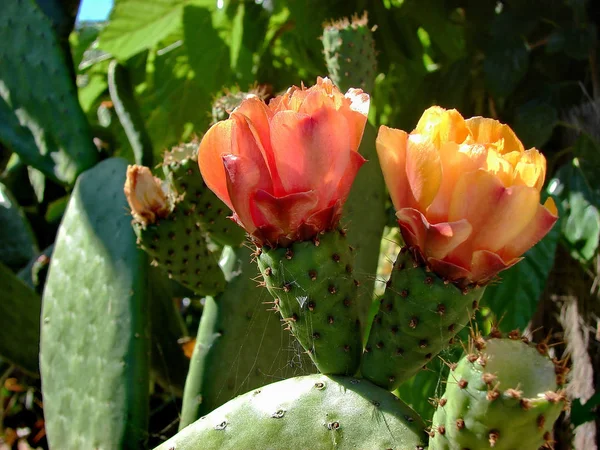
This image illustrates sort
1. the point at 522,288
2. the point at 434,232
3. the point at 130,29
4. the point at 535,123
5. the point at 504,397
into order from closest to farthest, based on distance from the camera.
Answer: the point at 504,397
the point at 434,232
the point at 522,288
the point at 535,123
the point at 130,29

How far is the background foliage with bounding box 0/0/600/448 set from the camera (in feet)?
4.53

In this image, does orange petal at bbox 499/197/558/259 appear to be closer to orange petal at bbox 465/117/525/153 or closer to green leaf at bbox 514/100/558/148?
orange petal at bbox 465/117/525/153

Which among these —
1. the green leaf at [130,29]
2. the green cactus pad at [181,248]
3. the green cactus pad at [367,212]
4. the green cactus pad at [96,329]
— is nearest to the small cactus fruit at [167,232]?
the green cactus pad at [181,248]

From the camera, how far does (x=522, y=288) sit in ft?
4.16

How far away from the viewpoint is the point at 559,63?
5.22ft

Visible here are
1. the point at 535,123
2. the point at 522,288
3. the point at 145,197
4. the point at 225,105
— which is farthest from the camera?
the point at 535,123

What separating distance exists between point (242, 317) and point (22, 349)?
0.68 meters

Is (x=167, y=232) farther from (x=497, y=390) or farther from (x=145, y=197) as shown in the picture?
(x=497, y=390)

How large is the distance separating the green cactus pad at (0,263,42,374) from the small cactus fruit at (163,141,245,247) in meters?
0.62

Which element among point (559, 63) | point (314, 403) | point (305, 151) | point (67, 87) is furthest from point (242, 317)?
point (559, 63)

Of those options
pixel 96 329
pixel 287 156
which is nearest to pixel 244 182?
pixel 287 156

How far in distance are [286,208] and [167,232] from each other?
19.3 inches

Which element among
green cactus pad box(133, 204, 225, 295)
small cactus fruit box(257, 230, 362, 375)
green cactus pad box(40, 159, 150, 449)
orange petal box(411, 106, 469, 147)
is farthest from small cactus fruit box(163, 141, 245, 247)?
orange petal box(411, 106, 469, 147)

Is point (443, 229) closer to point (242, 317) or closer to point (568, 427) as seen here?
point (242, 317)
